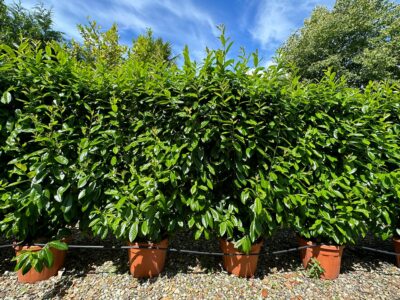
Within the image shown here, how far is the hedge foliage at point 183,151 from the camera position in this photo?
6.33 feet

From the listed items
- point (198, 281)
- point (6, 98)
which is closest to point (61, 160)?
point (6, 98)

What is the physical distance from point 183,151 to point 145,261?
112 cm

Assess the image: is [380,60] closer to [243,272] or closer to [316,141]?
[316,141]

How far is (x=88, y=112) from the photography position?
7.00ft

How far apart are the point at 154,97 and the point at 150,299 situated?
178cm

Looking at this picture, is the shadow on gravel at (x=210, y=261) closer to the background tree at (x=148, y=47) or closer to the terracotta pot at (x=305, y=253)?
the terracotta pot at (x=305, y=253)

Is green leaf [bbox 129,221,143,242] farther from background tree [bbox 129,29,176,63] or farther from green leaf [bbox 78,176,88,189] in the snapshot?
background tree [bbox 129,29,176,63]

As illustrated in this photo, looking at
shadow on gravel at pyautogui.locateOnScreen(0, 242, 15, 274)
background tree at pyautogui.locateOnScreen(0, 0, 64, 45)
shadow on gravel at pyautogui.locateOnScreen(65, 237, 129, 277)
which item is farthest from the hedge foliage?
background tree at pyautogui.locateOnScreen(0, 0, 64, 45)

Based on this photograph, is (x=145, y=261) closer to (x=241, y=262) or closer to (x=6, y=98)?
(x=241, y=262)

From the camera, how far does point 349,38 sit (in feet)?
46.4

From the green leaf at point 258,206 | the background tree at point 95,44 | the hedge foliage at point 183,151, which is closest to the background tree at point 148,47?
the background tree at point 95,44

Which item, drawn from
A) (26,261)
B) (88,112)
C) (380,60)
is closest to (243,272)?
(26,261)

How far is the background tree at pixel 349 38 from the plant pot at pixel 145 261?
46.2 feet

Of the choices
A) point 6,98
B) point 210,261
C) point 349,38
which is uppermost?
point 349,38
